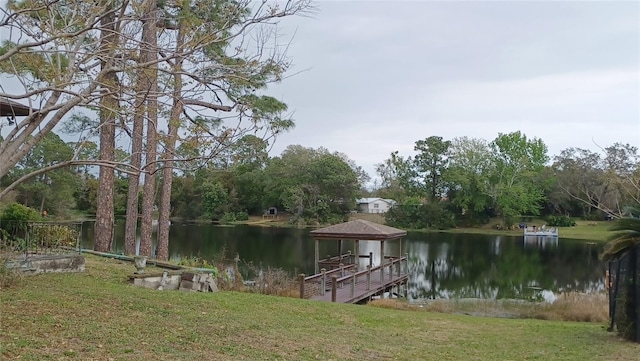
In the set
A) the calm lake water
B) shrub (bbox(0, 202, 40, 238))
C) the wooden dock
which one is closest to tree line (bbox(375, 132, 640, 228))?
the calm lake water

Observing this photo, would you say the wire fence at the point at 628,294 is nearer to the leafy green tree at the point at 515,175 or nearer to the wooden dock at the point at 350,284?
the wooden dock at the point at 350,284

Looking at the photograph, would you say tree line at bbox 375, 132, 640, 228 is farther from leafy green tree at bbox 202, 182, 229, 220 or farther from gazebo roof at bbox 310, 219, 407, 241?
gazebo roof at bbox 310, 219, 407, 241

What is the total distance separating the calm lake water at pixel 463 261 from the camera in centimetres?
2148

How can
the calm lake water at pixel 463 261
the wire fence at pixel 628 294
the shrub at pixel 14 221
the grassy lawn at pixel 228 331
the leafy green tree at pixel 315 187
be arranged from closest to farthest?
the grassy lawn at pixel 228 331 → the wire fence at pixel 628 294 → the shrub at pixel 14 221 → the calm lake water at pixel 463 261 → the leafy green tree at pixel 315 187

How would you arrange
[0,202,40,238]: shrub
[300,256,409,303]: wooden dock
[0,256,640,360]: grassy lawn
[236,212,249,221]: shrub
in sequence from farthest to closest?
1. [236,212,249,221]: shrub
2. [300,256,409,303]: wooden dock
3. [0,202,40,238]: shrub
4. [0,256,640,360]: grassy lawn

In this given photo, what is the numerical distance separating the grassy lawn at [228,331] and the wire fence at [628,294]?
0.25 m

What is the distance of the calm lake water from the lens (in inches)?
846

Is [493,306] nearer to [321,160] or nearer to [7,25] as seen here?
[7,25]

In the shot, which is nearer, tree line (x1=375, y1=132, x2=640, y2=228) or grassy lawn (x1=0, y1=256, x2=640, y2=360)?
grassy lawn (x1=0, y1=256, x2=640, y2=360)

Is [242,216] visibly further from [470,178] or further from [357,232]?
[357,232]

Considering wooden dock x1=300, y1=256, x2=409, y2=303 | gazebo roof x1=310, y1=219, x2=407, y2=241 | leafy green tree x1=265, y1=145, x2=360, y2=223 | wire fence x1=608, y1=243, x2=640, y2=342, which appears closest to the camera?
wire fence x1=608, y1=243, x2=640, y2=342

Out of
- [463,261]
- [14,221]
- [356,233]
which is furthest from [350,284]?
[463,261]

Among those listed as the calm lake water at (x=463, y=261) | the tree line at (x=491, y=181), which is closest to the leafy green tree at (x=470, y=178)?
the tree line at (x=491, y=181)

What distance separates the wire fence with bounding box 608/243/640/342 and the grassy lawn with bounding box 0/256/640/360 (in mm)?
248
